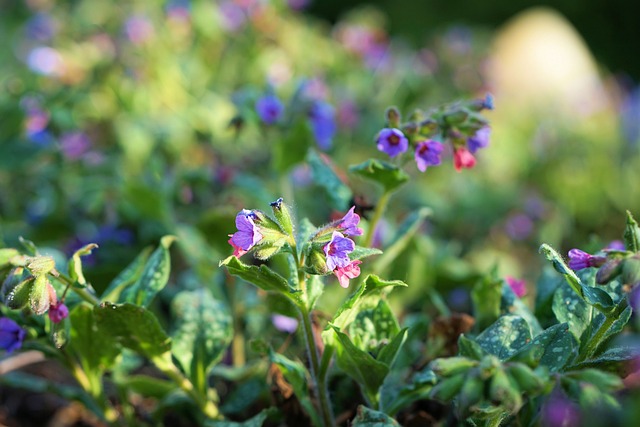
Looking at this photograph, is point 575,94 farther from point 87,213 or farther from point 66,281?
point 66,281

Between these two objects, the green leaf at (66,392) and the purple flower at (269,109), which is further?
the purple flower at (269,109)

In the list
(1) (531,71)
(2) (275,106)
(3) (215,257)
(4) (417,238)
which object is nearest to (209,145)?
(2) (275,106)

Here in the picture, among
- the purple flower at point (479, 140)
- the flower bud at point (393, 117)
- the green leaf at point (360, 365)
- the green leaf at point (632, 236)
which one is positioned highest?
the flower bud at point (393, 117)

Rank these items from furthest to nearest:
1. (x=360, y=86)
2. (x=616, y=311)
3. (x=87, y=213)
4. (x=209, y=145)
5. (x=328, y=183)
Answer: (x=360, y=86)
(x=209, y=145)
(x=87, y=213)
(x=328, y=183)
(x=616, y=311)

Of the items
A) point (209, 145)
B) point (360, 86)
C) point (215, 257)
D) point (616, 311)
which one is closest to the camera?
point (616, 311)

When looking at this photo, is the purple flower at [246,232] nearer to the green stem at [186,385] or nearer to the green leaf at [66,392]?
the green stem at [186,385]

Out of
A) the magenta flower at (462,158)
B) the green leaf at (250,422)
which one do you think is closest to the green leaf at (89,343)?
the green leaf at (250,422)

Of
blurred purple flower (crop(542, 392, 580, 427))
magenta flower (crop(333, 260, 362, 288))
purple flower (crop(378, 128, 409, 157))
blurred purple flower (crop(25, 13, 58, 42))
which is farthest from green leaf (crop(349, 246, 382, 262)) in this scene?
blurred purple flower (crop(25, 13, 58, 42))
